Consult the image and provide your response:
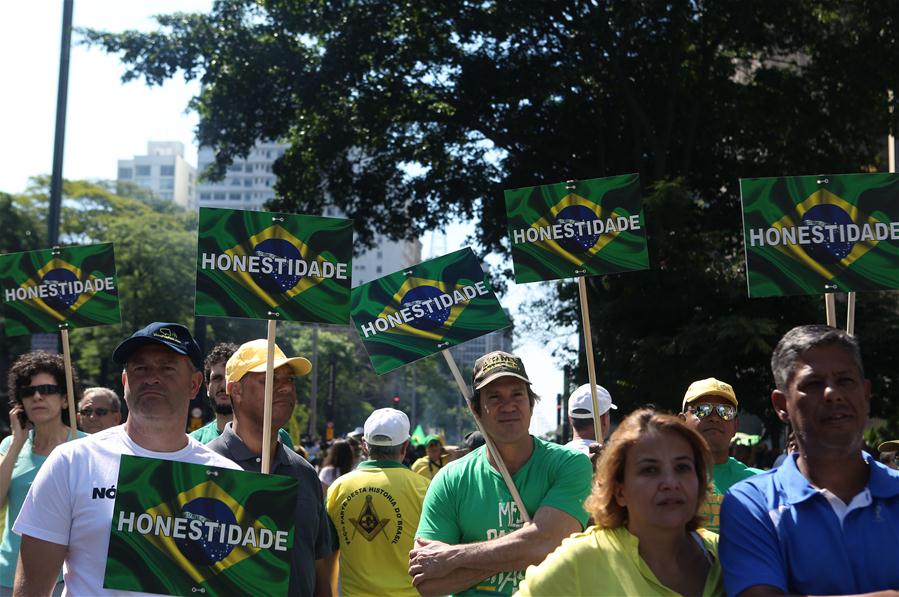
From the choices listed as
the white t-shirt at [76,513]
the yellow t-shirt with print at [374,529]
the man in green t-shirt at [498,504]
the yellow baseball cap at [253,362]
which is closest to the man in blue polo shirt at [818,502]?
the man in green t-shirt at [498,504]

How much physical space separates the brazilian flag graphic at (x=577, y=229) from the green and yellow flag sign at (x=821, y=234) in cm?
114

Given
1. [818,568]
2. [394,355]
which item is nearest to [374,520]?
[394,355]

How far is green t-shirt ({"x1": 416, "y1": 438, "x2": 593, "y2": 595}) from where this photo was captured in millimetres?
4953

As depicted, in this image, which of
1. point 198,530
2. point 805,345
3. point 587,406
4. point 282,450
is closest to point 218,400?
point 282,450

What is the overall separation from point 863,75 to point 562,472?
56.6ft

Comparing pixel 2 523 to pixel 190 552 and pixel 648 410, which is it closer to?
pixel 190 552

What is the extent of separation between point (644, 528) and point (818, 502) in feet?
1.64

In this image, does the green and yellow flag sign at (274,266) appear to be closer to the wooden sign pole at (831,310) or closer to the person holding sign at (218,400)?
the person holding sign at (218,400)

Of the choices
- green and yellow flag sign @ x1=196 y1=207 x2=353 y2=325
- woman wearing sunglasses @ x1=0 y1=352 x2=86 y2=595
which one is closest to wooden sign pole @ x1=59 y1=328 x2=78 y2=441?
woman wearing sunglasses @ x1=0 y1=352 x2=86 y2=595

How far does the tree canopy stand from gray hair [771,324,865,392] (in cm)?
1536

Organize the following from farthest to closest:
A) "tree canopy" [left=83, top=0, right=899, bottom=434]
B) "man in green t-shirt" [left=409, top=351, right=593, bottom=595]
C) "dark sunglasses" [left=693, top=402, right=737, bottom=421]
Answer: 1. "tree canopy" [left=83, top=0, right=899, bottom=434]
2. "dark sunglasses" [left=693, top=402, right=737, bottom=421]
3. "man in green t-shirt" [left=409, top=351, right=593, bottom=595]

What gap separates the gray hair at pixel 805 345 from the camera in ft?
11.8

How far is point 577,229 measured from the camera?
6887 mm

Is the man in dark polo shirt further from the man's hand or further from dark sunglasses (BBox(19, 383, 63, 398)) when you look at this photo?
dark sunglasses (BBox(19, 383, 63, 398))
